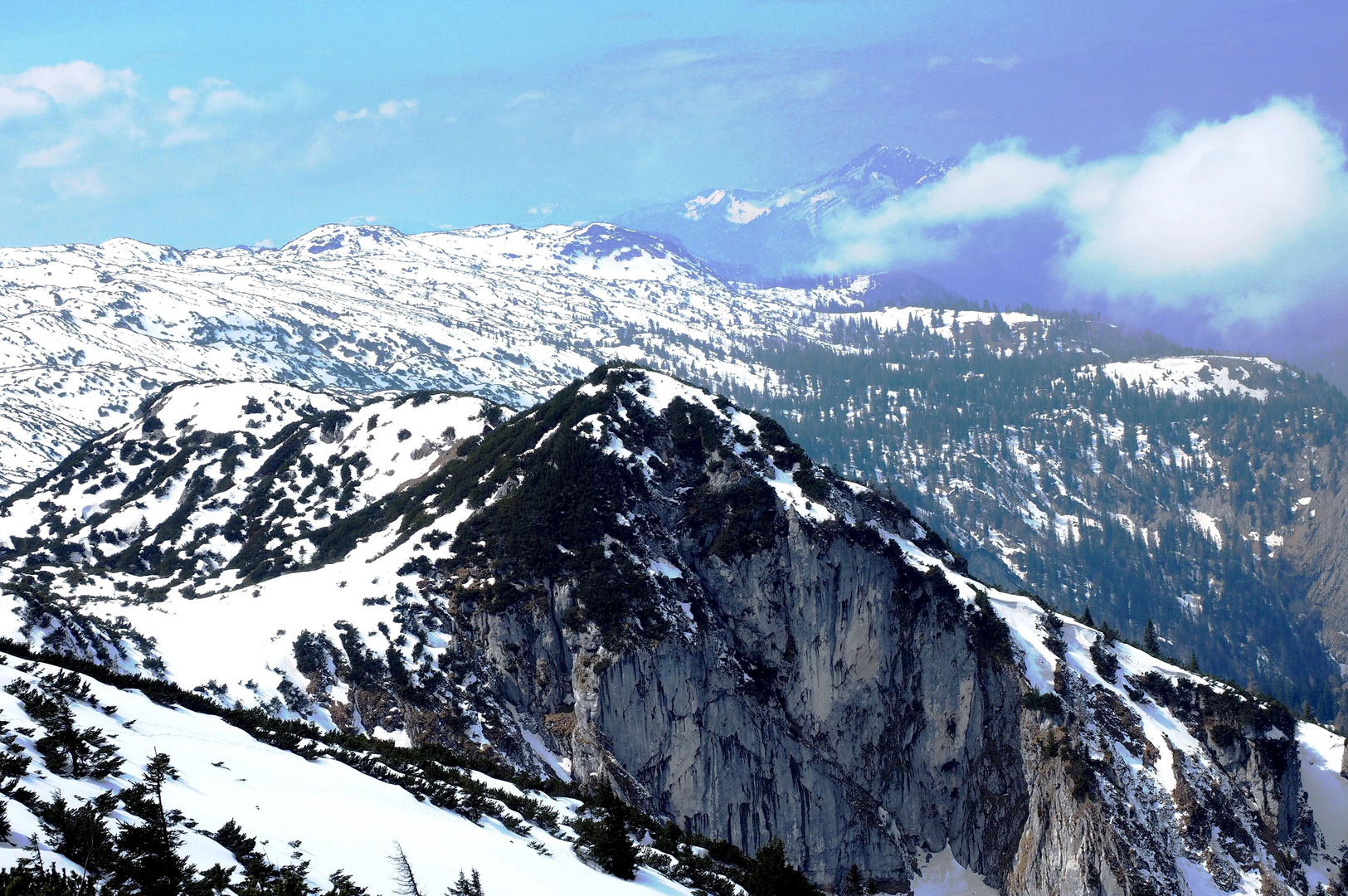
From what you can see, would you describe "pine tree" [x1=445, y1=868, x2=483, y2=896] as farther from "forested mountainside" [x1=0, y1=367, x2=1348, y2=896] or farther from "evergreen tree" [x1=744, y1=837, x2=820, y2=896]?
"forested mountainside" [x1=0, y1=367, x2=1348, y2=896]

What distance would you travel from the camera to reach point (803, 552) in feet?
355

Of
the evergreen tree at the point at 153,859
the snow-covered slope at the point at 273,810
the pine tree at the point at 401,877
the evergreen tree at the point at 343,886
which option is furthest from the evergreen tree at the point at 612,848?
the evergreen tree at the point at 153,859

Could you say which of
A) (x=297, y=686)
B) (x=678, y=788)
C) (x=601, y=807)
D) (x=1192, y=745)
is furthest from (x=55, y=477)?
(x=1192, y=745)

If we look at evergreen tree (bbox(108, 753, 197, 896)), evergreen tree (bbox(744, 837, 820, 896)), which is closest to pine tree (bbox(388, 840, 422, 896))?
evergreen tree (bbox(108, 753, 197, 896))

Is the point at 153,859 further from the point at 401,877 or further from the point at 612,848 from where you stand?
the point at 612,848

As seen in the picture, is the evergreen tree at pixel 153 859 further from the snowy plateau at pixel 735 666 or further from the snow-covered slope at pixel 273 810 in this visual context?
the snowy plateau at pixel 735 666

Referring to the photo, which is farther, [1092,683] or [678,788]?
[1092,683]

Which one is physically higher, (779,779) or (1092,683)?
(1092,683)

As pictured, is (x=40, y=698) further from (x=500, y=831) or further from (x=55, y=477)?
(x=55, y=477)

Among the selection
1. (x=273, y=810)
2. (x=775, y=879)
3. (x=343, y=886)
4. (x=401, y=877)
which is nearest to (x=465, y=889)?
(x=401, y=877)

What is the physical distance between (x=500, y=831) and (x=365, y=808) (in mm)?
7689

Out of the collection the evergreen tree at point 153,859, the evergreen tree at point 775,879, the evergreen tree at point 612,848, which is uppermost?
the evergreen tree at point 153,859

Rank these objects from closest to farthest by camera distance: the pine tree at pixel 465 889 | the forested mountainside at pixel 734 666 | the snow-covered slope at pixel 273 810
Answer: the snow-covered slope at pixel 273 810 < the pine tree at pixel 465 889 < the forested mountainside at pixel 734 666

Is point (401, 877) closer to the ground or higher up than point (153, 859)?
closer to the ground
